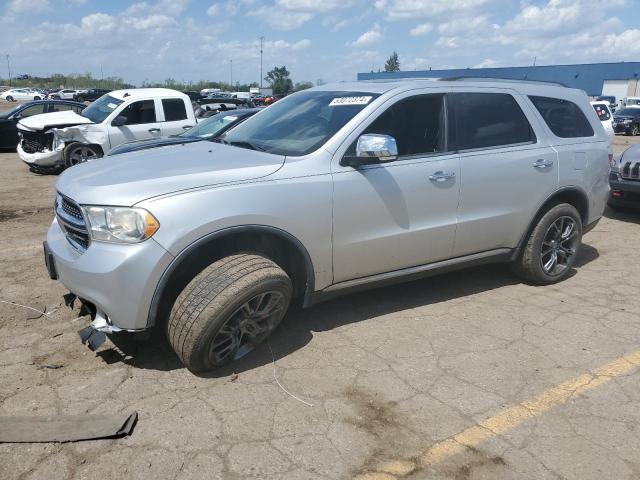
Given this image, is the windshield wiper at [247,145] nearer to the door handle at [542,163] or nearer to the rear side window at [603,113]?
the door handle at [542,163]

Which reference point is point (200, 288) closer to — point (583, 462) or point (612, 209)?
point (583, 462)

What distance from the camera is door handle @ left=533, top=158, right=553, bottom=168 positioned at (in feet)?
15.0

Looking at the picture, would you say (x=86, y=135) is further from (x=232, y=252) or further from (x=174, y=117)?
(x=232, y=252)

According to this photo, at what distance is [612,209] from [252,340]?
709 cm

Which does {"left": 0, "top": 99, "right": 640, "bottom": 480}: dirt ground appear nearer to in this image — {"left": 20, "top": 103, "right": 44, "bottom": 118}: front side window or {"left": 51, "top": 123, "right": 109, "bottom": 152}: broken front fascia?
{"left": 51, "top": 123, "right": 109, "bottom": 152}: broken front fascia

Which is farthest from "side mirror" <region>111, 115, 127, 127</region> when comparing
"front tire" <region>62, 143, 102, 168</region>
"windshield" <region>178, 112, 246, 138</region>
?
"windshield" <region>178, 112, 246, 138</region>

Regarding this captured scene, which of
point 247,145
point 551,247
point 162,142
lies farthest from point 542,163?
point 162,142

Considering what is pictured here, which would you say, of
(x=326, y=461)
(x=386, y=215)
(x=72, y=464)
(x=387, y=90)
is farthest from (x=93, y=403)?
(x=387, y=90)

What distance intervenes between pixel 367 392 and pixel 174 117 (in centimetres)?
959

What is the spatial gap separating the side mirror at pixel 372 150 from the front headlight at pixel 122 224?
1.34 metres

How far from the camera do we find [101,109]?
11.5 m

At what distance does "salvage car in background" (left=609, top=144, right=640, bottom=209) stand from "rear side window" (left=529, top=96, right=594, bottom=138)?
9.75 ft

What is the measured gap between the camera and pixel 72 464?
8.34 feet

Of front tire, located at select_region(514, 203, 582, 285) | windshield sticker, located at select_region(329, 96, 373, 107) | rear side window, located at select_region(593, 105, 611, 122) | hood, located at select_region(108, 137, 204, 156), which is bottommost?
front tire, located at select_region(514, 203, 582, 285)
